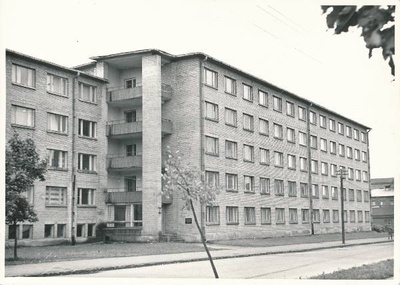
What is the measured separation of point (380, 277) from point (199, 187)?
5472 mm

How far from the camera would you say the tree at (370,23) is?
516 centimetres

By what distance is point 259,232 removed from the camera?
1841 inches

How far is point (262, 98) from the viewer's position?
1982 inches

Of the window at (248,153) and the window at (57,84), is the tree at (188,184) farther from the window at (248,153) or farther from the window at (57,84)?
the window at (248,153)

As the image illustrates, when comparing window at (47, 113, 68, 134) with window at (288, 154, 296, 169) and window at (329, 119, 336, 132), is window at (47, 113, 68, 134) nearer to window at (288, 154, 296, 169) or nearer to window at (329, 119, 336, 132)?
window at (288, 154, 296, 169)

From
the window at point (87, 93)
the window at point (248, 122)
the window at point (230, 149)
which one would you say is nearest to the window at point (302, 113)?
the window at point (248, 122)

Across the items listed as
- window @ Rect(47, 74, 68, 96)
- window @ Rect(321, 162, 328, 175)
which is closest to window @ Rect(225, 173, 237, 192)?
window @ Rect(47, 74, 68, 96)

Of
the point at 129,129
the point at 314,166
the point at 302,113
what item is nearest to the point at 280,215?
the point at 314,166

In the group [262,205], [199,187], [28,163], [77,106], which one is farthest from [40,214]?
[199,187]

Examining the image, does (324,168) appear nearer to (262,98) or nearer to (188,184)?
(262,98)

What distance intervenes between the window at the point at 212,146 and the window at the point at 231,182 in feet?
8.51

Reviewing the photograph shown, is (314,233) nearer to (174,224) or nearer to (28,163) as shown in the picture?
(174,224)

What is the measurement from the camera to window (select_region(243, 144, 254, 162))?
46.8m

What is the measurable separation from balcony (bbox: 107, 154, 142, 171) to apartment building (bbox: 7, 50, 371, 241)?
83 millimetres
